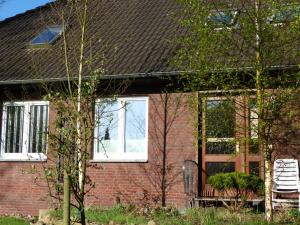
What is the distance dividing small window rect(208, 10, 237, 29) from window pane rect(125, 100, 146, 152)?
4659 millimetres

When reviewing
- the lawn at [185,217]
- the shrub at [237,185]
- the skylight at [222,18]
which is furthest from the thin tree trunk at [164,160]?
the skylight at [222,18]

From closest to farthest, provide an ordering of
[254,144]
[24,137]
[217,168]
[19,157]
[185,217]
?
[254,144], [185,217], [217,168], [19,157], [24,137]

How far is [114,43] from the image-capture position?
1578 cm

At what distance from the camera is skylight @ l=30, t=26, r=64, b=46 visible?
651 inches

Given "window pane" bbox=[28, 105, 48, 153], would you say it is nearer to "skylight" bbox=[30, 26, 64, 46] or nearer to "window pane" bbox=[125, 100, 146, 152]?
"skylight" bbox=[30, 26, 64, 46]

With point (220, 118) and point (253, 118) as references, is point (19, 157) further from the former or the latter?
point (253, 118)

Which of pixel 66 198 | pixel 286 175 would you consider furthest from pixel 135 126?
pixel 66 198

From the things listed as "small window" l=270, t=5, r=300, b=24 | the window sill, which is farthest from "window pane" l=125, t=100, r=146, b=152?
"small window" l=270, t=5, r=300, b=24

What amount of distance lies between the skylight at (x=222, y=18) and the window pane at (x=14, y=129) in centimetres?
732

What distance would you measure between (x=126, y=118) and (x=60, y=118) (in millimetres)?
6589

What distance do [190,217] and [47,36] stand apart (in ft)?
28.8

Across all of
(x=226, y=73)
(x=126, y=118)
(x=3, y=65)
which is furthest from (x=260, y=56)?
(x=3, y=65)

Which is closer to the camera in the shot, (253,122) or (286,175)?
(253,122)

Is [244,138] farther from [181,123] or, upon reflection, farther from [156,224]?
[181,123]
